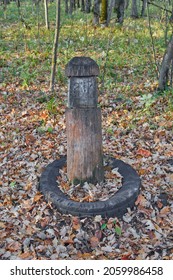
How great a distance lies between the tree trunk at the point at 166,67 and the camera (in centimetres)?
704

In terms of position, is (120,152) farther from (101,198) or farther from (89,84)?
(89,84)

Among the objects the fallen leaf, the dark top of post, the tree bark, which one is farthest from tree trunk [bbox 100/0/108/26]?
the tree bark

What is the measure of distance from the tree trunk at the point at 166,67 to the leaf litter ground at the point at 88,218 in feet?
1.82

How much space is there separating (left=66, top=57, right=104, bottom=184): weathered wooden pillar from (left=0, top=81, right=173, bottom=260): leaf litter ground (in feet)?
2.35

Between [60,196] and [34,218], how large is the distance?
0.49 m

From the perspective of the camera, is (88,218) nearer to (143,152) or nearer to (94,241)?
(94,241)

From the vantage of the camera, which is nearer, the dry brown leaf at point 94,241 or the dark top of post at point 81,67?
the dry brown leaf at point 94,241

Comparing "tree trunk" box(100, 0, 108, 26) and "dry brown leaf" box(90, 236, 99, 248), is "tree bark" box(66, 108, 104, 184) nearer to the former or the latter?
"dry brown leaf" box(90, 236, 99, 248)

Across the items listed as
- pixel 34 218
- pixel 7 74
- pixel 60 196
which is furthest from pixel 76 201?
pixel 7 74

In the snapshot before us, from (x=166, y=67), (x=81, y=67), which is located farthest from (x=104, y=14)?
(x=81, y=67)

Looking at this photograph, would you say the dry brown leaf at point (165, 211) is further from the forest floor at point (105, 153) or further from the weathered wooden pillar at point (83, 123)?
the weathered wooden pillar at point (83, 123)

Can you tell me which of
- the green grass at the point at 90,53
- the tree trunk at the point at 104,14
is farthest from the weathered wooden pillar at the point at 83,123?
the tree trunk at the point at 104,14

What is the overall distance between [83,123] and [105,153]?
163cm

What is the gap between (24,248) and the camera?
3709 mm
